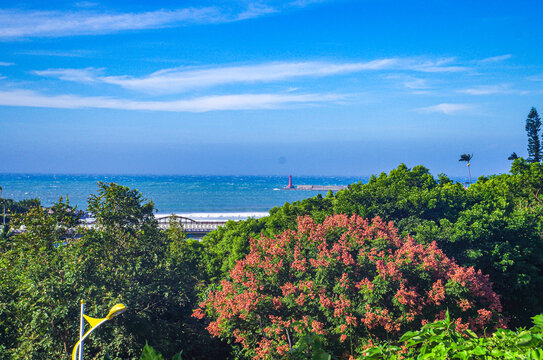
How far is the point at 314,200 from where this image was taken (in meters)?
19.4

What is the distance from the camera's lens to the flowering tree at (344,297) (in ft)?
33.6

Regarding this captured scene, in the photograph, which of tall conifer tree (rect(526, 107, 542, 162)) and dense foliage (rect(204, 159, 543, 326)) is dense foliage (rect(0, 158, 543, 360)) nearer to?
dense foliage (rect(204, 159, 543, 326))

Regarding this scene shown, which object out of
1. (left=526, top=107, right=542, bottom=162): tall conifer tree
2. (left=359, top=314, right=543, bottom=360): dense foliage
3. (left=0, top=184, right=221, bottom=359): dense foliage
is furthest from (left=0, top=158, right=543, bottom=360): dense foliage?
(left=526, top=107, right=542, bottom=162): tall conifer tree

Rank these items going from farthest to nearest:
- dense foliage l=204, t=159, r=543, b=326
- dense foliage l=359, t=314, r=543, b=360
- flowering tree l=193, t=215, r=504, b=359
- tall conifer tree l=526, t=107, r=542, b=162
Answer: tall conifer tree l=526, t=107, r=542, b=162 < dense foliage l=204, t=159, r=543, b=326 < flowering tree l=193, t=215, r=504, b=359 < dense foliage l=359, t=314, r=543, b=360

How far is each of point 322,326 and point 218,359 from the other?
504 cm

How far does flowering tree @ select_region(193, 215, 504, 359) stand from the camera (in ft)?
33.6

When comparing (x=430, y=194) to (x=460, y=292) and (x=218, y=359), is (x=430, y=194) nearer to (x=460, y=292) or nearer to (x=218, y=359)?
(x=460, y=292)

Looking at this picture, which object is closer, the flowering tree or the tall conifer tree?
the flowering tree

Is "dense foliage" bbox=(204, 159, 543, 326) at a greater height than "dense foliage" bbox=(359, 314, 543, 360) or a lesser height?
lesser

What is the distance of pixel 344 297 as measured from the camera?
33.8ft

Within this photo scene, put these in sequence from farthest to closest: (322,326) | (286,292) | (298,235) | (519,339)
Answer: (298,235) → (286,292) → (322,326) → (519,339)

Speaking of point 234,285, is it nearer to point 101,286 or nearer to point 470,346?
point 101,286

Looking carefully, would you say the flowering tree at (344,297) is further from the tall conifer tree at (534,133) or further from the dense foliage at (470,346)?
the tall conifer tree at (534,133)

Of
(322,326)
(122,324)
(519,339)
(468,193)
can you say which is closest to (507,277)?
(468,193)
